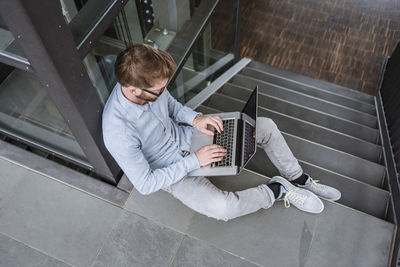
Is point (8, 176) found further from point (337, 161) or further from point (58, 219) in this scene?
point (337, 161)

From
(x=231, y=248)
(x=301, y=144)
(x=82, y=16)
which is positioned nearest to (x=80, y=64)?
(x=82, y=16)

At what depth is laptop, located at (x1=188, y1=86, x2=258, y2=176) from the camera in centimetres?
210

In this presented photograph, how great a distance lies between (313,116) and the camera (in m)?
3.59

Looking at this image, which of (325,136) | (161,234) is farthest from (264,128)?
(325,136)

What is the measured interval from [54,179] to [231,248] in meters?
1.41

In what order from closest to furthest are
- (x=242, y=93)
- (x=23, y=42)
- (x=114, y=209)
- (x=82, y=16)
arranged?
(x=23, y=42) < (x=82, y=16) < (x=114, y=209) < (x=242, y=93)

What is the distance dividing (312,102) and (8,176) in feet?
10.7

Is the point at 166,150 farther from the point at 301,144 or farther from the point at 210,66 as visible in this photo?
the point at 210,66

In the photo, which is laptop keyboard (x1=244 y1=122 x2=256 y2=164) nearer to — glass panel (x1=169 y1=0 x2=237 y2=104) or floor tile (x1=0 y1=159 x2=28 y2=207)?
glass panel (x1=169 y1=0 x2=237 y2=104)

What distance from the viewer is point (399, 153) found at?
9.07 ft

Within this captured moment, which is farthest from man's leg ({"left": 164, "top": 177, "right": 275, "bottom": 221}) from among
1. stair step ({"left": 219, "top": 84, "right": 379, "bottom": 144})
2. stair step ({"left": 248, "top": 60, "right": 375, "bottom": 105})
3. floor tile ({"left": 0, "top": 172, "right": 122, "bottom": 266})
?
stair step ({"left": 248, "top": 60, "right": 375, "bottom": 105})

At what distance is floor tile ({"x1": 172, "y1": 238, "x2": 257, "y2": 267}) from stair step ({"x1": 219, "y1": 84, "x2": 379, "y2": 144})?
1.91 m

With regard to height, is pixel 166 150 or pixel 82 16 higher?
pixel 82 16

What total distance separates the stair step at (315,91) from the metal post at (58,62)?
2960 mm
